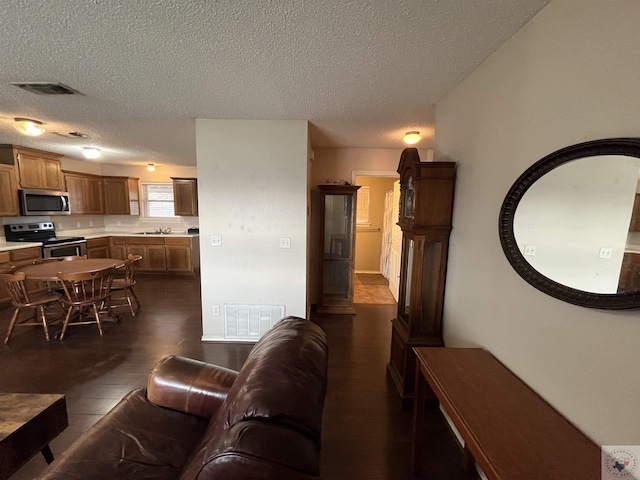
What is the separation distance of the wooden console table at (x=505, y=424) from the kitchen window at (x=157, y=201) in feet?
21.6

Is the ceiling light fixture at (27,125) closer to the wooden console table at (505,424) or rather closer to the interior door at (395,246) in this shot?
the wooden console table at (505,424)

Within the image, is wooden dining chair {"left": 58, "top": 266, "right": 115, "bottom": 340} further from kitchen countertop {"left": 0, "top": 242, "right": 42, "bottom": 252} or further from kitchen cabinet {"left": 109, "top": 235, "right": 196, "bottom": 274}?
kitchen cabinet {"left": 109, "top": 235, "right": 196, "bottom": 274}

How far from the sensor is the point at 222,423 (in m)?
0.90

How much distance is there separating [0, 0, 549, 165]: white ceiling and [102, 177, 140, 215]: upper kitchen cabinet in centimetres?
338

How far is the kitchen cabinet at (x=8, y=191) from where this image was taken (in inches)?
152

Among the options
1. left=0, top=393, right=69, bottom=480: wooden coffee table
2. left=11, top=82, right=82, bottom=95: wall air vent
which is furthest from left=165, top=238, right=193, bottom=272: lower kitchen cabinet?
left=0, top=393, right=69, bottom=480: wooden coffee table

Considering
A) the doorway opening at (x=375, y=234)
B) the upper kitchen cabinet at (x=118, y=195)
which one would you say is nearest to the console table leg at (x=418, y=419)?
the doorway opening at (x=375, y=234)

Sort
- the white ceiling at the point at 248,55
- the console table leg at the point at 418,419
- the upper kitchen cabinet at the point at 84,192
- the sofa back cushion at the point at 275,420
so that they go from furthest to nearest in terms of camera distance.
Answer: the upper kitchen cabinet at the point at 84,192 < the console table leg at the point at 418,419 < the white ceiling at the point at 248,55 < the sofa back cushion at the point at 275,420

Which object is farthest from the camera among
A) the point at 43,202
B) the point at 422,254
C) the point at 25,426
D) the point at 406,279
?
the point at 43,202

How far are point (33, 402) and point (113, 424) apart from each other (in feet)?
1.42

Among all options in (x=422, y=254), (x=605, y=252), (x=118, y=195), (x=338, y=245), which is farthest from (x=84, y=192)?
(x=605, y=252)

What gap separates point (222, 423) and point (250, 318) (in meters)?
2.15

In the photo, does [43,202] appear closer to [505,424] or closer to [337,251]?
[337,251]

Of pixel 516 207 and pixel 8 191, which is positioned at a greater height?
pixel 8 191
